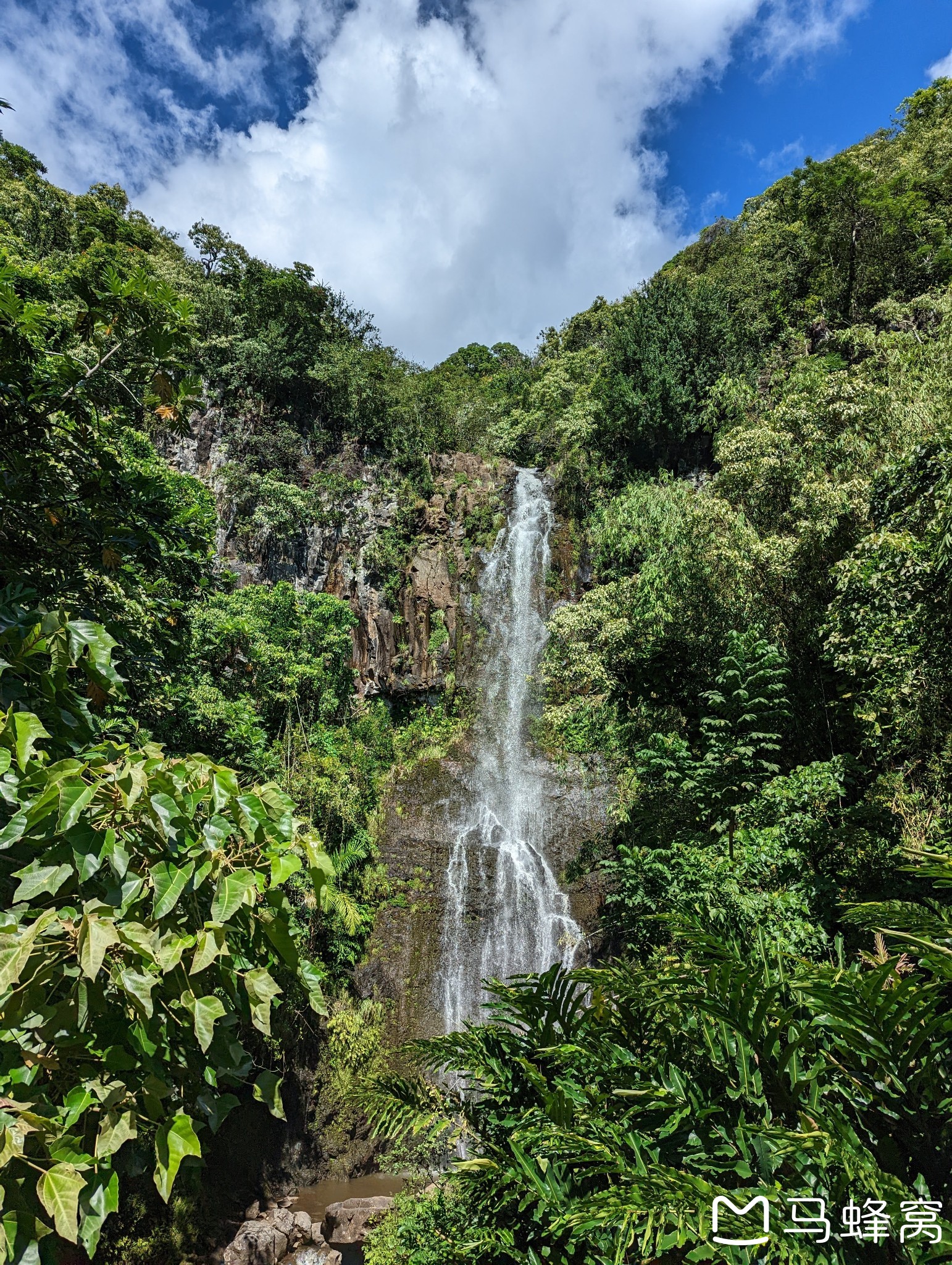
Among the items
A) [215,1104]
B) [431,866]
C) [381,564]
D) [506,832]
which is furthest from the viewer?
[381,564]

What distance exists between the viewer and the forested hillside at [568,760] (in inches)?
54.7

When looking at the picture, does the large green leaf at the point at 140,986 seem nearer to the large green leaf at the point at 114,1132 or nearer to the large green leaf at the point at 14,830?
the large green leaf at the point at 114,1132

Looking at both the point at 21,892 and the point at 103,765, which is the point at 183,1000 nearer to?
the point at 21,892

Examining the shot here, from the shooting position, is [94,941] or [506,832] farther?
[506,832]

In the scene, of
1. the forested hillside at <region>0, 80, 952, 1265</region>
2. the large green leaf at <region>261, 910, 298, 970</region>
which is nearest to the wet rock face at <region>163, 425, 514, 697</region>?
the forested hillside at <region>0, 80, 952, 1265</region>

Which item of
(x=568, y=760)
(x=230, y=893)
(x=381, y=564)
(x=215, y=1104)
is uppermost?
(x=381, y=564)

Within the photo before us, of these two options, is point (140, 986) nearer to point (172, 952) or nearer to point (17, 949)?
point (172, 952)

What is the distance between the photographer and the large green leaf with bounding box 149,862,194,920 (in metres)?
1.33

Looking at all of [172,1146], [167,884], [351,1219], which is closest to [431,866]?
[351,1219]

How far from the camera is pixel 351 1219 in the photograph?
8102mm

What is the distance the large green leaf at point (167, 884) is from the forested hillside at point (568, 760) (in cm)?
1

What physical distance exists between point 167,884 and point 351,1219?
32.0 ft

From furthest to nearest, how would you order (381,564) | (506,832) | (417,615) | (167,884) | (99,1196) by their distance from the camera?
1. (381,564)
2. (417,615)
3. (506,832)
4. (167,884)
5. (99,1196)

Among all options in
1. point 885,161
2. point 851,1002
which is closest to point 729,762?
point 851,1002
